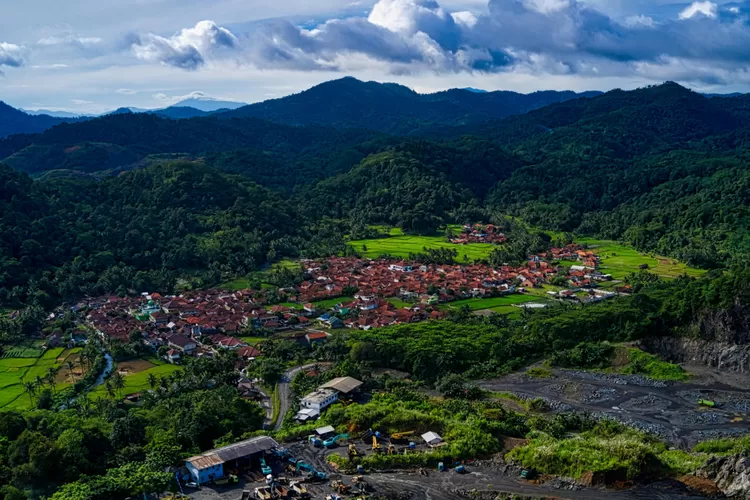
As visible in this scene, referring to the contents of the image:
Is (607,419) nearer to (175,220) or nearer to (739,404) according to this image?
(739,404)

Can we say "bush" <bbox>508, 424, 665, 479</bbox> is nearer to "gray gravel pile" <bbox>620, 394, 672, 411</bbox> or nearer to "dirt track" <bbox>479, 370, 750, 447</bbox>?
"dirt track" <bbox>479, 370, 750, 447</bbox>

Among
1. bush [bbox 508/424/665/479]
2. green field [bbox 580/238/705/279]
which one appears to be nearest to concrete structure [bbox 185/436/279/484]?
bush [bbox 508/424/665/479]

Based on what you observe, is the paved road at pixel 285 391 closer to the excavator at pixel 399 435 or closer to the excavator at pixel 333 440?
the excavator at pixel 333 440

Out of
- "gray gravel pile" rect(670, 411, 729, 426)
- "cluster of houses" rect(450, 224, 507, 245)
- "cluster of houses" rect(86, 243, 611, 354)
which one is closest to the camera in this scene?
"gray gravel pile" rect(670, 411, 729, 426)

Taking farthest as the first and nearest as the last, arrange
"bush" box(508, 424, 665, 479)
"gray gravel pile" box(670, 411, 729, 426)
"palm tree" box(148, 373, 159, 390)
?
"palm tree" box(148, 373, 159, 390) → "gray gravel pile" box(670, 411, 729, 426) → "bush" box(508, 424, 665, 479)

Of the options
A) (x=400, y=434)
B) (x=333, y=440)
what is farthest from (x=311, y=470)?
(x=400, y=434)

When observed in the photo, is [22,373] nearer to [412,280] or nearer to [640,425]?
[412,280]

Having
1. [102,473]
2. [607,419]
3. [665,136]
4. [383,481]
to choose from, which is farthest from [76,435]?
[665,136]
